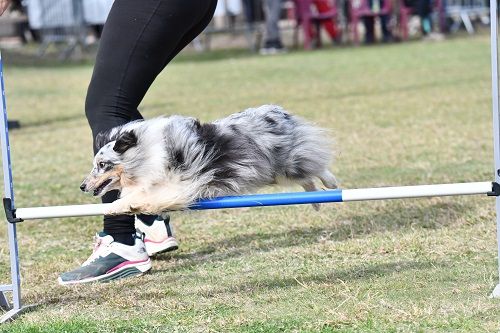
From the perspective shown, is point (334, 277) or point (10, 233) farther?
point (334, 277)

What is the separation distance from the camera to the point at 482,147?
6.95 m

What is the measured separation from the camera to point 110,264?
3932mm

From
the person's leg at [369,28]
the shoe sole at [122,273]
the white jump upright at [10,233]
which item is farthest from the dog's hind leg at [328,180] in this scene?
the person's leg at [369,28]

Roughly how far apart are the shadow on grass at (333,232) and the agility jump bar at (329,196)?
92 centimetres

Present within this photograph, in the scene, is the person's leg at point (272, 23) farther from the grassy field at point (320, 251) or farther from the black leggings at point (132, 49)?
the black leggings at point (132, 49)

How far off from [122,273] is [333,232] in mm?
1210

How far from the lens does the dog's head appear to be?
3.57m

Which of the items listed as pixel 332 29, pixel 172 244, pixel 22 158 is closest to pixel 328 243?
pixel 172 244

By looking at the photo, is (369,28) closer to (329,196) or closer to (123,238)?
(123,238)

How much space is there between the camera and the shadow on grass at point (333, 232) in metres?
4.38

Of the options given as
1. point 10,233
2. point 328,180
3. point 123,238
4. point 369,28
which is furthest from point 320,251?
point 369,28

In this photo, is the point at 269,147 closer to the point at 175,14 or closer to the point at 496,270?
the point at 175,14

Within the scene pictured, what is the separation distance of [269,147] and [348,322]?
2.96ft

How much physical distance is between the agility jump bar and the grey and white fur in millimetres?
158
